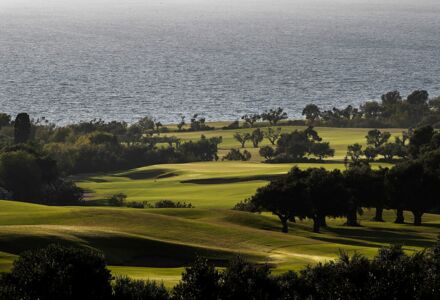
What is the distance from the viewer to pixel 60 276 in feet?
153

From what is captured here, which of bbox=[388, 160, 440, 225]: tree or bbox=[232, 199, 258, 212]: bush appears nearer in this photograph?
bbox=[232, 199, 258, 212]: bush

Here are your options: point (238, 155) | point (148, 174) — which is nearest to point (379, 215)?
point (148, 174)

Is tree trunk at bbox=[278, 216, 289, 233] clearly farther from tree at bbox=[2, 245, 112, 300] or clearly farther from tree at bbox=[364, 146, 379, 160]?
tree at bbox=[364, 146, 379, 160]

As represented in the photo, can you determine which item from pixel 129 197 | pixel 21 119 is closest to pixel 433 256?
pixel 129 197

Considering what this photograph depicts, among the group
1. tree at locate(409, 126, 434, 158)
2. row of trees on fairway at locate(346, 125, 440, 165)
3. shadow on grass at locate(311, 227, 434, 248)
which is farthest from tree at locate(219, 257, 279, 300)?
tree at locate(409, 126, 434, 158)

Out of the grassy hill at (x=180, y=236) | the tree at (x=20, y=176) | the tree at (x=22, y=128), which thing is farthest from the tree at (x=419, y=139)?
the tree at (x=22, y=128)

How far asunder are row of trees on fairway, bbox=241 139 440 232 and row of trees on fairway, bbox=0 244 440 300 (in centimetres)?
4627

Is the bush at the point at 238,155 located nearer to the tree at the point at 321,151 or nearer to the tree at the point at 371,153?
the tree at the point at 321,151

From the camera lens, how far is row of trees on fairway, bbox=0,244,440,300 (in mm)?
46625

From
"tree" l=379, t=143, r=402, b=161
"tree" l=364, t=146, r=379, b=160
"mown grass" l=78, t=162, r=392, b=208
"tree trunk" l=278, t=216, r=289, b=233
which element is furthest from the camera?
"tree" l=364, t=146, r=379, b=160

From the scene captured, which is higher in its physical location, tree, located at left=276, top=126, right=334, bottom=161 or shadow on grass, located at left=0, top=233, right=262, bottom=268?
tree, located at left=276, top=126, right=334, bottom=161

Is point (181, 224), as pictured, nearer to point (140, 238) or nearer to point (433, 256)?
point (140, 238)

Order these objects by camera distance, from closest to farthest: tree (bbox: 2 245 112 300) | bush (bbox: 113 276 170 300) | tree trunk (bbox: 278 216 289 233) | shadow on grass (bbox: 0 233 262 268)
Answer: tree (bbox: 2 245 112 300), bush (bbox: 113 276 170 300), shadow on grass (bbox: 0 233 262 268), tree trunk (bbox: 278 216 289 233)

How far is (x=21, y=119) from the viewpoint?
166 m
